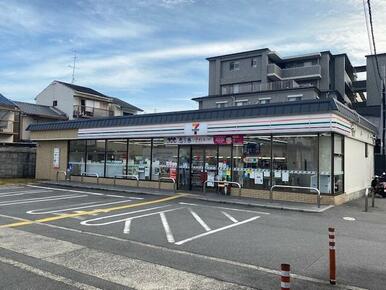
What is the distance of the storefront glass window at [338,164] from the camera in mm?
14672

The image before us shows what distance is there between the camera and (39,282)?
17.7 ft

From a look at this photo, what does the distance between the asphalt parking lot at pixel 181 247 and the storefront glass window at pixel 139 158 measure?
6507mm

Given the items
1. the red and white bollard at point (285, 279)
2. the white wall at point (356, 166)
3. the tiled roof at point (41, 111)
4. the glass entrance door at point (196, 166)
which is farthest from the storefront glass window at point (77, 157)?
the red and white bollard at point (285, 279)

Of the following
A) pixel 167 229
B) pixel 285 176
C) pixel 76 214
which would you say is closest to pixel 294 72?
pixel 285 176

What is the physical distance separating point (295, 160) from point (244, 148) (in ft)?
7.95

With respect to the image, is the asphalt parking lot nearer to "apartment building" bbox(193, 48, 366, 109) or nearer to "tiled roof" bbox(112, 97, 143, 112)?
"apartment building" bbox(193, 48, 366, 109)

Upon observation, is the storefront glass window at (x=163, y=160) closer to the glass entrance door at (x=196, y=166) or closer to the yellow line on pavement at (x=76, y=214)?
the glass entrance door at (x=196, y=166)

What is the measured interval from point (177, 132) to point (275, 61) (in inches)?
1368

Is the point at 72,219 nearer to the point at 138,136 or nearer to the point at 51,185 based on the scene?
the point at 138,136

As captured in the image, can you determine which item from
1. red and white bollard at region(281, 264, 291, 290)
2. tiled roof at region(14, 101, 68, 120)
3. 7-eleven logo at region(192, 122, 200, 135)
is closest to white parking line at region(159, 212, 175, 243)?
red and white bollard at region(281, 264, 291, 290)

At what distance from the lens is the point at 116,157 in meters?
21.2

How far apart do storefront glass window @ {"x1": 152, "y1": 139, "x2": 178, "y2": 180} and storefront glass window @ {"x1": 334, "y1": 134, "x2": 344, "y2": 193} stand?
771 cm

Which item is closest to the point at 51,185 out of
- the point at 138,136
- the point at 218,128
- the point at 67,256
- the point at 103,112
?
the point at 138,136

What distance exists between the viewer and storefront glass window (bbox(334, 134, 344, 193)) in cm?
1467
